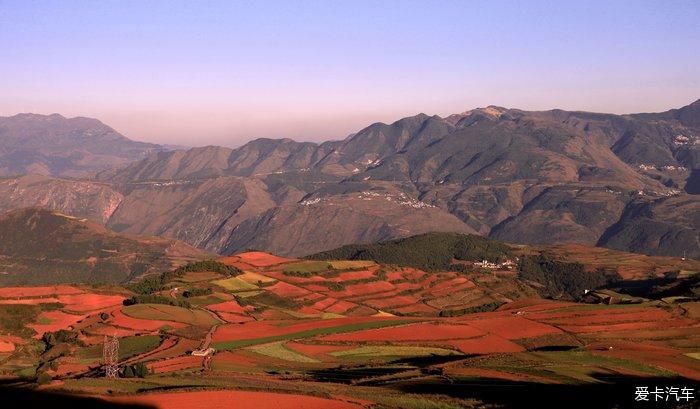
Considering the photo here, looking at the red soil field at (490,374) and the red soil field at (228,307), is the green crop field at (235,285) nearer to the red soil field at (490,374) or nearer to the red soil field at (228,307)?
the red soil field at (228,307)

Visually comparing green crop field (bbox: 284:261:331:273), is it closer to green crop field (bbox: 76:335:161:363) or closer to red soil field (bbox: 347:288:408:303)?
red soil field (bbox: 347:288:408:303)

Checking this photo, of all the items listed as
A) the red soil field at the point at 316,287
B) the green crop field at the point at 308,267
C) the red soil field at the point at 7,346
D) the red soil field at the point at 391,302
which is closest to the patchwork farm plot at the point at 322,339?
the red soil field at the point at 7,346

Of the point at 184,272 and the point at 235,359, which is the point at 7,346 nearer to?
the point at 235,359

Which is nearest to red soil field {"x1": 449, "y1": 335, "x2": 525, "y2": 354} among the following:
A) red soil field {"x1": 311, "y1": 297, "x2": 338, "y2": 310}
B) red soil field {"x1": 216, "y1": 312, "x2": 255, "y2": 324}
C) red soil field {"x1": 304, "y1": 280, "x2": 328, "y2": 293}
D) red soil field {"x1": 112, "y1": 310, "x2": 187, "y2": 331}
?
red soil field {"x1": 112, "y1": 310, "x2": 187, "y2": 331}

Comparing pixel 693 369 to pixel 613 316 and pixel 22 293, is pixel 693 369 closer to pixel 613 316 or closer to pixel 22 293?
pixel 613 316

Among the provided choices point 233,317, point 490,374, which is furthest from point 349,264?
point 490,374

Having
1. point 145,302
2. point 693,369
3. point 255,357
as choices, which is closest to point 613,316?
point 693,369
